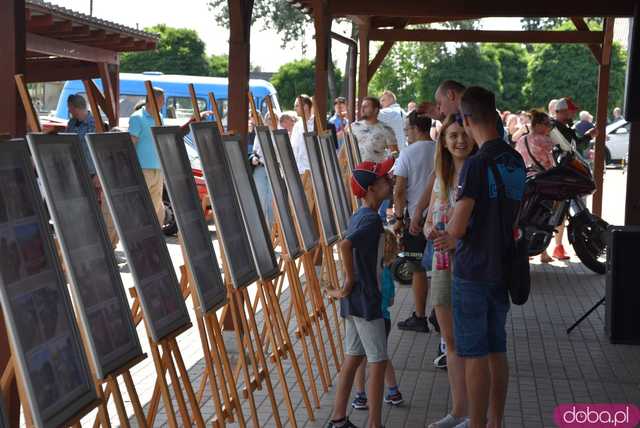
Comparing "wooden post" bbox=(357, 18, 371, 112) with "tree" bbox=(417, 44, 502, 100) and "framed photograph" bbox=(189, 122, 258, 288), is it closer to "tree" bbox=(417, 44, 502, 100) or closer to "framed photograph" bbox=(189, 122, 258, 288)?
"framed photograph" bbox=(189, 122, 258, 288)

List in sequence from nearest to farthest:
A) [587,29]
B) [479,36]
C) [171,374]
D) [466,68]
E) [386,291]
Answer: [171,374] < [386,291] < [587,29] < [479,36] < [466,68]

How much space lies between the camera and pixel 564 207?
1199 cm

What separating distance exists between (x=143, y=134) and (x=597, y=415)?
7.16 meters

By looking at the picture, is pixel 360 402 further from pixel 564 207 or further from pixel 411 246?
pixel 564 207

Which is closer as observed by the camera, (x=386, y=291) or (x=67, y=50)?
(x=386, y=291)

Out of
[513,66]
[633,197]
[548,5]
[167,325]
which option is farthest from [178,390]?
[513,66]

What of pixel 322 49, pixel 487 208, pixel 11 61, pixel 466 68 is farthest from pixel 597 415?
pixel 466 68

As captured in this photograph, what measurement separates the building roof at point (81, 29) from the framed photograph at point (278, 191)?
539 centimetres

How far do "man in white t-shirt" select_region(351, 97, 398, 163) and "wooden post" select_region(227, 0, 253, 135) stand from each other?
431cm

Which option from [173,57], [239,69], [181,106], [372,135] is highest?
[239,69]

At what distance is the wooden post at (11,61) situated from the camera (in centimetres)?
441

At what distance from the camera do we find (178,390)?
4.59 meters

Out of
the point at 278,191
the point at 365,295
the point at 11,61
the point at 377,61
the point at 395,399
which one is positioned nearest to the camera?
the point at 11,61

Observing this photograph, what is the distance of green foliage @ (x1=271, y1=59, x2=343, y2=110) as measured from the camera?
183 feet
